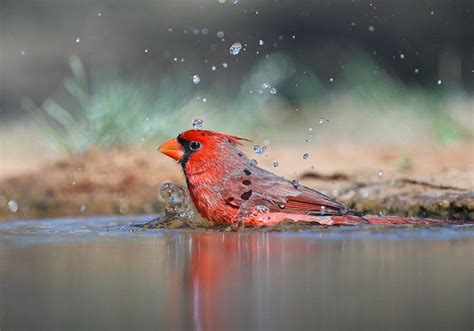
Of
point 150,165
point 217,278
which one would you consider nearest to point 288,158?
point 150,165

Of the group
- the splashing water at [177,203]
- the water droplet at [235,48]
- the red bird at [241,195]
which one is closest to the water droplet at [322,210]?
the red bird at [241,195]

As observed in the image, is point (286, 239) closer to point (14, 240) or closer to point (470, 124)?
point (14, 240)

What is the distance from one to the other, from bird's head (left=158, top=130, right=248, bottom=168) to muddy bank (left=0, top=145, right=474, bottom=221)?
4.21ft

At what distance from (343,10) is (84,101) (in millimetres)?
3530

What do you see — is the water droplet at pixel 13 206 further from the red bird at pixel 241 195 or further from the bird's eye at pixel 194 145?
the bird's eye at pixel 194 145

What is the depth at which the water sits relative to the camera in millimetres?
3836

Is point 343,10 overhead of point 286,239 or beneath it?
overhead

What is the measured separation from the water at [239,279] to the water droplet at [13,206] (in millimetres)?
1593

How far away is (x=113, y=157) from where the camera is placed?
920 cm

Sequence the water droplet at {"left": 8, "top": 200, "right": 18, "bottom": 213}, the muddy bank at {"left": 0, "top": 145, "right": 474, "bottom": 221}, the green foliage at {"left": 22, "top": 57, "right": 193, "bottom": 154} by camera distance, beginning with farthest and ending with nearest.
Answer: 1. the green foliage at {"left": 22, "top": 57, "right": 193, "bottom": 154}
2. the water droplet at {"left": 8, "top": 200, "right": 18, "bottom": 213}
3. the muddy bank at {"left": 0, "top": 145, "right": 474, "bottom": 221}

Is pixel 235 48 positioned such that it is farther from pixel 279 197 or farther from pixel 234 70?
pixel 279 197

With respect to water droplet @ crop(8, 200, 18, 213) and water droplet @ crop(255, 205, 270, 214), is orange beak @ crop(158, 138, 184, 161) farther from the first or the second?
water droplet @ crop(8, 200, 18, 213)

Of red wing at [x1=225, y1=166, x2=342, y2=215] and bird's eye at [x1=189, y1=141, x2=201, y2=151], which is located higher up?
bird's eye at [x1=189, y1=141, x2=201, y2=151]

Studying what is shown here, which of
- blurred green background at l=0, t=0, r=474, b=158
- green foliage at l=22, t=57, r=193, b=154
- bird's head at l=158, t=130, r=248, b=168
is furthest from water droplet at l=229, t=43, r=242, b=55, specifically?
bird's head at l=158, t=130, r=248, b=168
